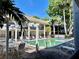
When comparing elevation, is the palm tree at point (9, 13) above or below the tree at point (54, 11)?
below

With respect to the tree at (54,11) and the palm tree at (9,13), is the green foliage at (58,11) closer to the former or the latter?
the tree at (54,11)

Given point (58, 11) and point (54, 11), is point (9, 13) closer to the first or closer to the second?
point (54, 11)

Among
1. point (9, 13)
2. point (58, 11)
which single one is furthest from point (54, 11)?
point (9, 13)

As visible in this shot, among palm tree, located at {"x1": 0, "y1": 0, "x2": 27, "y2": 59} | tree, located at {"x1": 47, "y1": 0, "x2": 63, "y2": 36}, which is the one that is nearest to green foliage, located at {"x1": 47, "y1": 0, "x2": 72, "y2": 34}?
tree, located at {"x1": 47, "y1": 0, "x2": 63, "y2": 36}

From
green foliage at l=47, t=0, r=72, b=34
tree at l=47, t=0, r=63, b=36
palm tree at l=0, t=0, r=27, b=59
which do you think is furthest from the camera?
tree at l=47, t=0, r=63, b=36

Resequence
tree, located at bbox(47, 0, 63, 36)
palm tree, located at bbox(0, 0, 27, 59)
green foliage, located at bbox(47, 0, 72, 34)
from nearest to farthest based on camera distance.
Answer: palm tree, located at bbox(0, 0, 27, 59) < green foliage, located at bbox(47, 0, 72, 34) < tree, located at bbox(47, 0, 63, 36)

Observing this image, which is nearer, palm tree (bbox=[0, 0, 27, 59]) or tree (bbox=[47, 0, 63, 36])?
palm tree (bbox=[0, 0, 27, 59])

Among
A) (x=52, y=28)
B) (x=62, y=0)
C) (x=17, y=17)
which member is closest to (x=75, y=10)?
(x=17, y=17)

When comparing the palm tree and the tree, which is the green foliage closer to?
the tree

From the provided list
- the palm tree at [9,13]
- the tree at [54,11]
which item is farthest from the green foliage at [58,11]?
the palm tree at [9,13]

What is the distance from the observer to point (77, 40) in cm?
895

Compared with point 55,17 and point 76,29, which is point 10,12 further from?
point 55,17

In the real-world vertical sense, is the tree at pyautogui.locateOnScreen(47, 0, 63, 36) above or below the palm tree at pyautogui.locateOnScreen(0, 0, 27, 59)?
above

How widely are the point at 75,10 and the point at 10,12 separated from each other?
2766 millimetres
